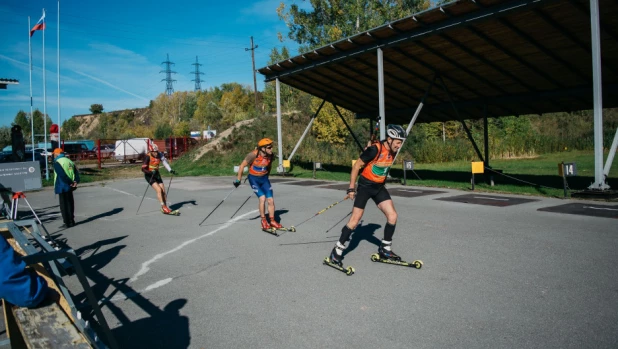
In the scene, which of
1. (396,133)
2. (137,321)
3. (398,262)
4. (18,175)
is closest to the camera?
(137,321)

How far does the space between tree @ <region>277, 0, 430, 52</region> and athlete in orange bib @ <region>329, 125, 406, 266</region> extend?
105ft

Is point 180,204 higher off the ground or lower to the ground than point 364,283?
higher

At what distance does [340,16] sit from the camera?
38281 mm

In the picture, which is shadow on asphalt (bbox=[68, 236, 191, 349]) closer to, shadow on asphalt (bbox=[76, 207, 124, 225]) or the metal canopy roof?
shadow on asphalt (bbox=[76, 207, 124, 225])

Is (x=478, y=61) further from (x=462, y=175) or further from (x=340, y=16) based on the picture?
(x=340, y=16)

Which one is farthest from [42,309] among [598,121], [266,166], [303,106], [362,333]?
[303,106]

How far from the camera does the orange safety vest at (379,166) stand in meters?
6.12

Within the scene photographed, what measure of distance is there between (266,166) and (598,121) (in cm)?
854

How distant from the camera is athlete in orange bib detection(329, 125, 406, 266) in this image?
604cm

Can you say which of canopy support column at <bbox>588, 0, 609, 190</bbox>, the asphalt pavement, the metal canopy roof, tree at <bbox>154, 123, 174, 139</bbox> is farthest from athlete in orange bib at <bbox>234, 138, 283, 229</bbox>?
tree at <bbox>154, 123, 174, 139</bbox>

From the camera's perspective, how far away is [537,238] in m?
7.47

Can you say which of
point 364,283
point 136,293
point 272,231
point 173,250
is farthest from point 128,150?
point 364,283

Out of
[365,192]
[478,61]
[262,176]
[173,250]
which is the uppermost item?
[478,61]

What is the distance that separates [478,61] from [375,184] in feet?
36.4
